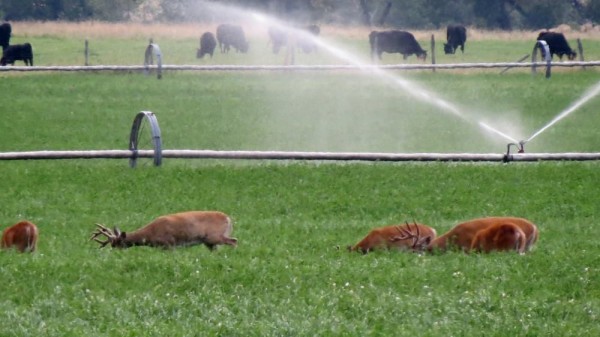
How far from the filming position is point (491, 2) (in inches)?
3248

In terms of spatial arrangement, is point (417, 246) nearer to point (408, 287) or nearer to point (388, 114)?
point (408, 287)

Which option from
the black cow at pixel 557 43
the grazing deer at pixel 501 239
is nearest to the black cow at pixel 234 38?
the black cow at pixel 557 43

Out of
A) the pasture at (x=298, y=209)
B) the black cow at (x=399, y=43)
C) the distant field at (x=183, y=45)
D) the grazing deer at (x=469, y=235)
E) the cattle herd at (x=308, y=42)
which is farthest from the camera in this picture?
the black cow at (x=399, y=43)

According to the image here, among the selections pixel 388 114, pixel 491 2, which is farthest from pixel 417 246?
pixel 491 2

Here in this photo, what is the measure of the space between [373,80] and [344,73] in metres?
2.56

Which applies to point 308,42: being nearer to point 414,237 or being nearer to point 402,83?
point 402,83

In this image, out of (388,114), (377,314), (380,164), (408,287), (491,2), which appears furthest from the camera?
(491,2)

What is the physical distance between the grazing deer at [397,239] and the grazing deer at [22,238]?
3.06 m

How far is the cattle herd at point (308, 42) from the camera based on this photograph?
48.8m

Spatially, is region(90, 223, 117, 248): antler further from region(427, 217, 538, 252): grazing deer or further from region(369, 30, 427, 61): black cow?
region(369, 30, 427, 61): black cow

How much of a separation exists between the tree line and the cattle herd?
1889 cm

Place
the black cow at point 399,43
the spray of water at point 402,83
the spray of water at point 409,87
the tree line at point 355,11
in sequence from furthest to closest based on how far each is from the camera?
the tree line at point 355,11, the black cow at point 399,43, the spray of water at point 409,87, the spray of water at point 402,83

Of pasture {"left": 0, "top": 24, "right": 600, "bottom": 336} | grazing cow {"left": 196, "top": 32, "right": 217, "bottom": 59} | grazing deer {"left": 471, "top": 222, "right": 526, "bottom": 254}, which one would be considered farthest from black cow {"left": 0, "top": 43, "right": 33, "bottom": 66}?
grazing deer {"left": 471, "top": 222, "right": 526, "bottom": 254}

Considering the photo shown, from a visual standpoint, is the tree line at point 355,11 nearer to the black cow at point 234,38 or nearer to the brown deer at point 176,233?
the black cow at point 234,38
